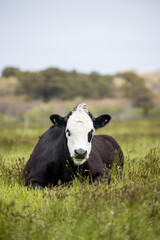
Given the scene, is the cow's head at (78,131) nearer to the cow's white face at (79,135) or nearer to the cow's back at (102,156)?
the cow's white face at (79,135)

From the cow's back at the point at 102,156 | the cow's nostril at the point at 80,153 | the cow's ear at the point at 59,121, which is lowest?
the cow's back at the point at 102,156

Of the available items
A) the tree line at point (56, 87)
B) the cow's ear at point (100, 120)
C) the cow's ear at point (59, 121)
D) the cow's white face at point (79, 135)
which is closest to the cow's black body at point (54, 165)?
the cow's ear at point (59, 121)

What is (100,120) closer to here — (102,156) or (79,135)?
(79,135)

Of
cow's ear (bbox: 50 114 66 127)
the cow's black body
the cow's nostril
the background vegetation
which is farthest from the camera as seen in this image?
the background vegetation

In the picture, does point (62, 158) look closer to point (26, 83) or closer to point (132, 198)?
point (132, 198)

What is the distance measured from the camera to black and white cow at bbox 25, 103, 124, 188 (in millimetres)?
5371

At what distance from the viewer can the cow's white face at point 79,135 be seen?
202 inches

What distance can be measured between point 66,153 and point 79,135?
61 centimetres

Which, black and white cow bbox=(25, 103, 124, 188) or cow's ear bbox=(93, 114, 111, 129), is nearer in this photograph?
black and white cow bbox=(25, 103, 124, 188)

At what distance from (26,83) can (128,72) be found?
64311 mm

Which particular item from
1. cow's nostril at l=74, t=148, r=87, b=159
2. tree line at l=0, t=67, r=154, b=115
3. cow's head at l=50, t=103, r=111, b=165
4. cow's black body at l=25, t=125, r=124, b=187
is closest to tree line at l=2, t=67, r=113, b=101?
tree line at l=0, t=67, r=154, b=115

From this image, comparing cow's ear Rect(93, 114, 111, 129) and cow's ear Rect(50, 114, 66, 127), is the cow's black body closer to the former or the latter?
cow's ear Rect(50, 114, 66, 127)

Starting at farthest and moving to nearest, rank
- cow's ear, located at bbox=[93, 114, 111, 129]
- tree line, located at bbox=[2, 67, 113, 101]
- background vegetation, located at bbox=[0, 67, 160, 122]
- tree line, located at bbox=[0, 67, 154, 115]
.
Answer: tree line, located at bbox=[2, 67, 113, 101]
tree line, located at bbox=[0, 67, 154, 115]
background vegetation, located at bbox=[0, 67, 160, 122]
cow's ear, located at bbox=[93, 114, 111, 129]

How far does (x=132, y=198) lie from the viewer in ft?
11.1
